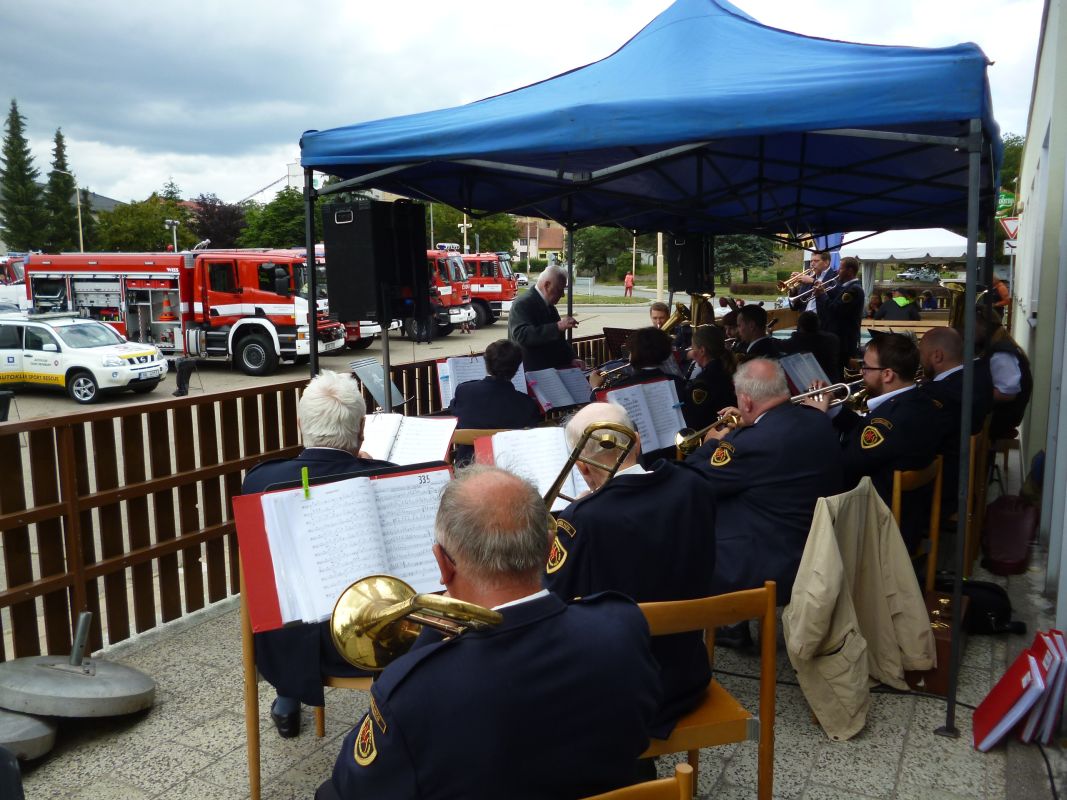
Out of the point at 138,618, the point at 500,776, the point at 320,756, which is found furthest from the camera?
the point at 138,618

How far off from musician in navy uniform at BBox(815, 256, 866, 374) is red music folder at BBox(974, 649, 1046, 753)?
575cm

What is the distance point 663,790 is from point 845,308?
828 cm

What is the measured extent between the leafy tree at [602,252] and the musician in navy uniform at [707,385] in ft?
191

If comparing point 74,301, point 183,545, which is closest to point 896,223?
point 183,545

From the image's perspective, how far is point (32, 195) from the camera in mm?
66688

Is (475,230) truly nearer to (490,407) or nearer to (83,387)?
(83,387)

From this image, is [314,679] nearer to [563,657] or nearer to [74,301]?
[563,657]

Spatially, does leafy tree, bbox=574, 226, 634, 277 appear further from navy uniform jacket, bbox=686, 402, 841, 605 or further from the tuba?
the tuba

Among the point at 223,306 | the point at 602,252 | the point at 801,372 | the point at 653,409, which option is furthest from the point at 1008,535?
the point at 602,252

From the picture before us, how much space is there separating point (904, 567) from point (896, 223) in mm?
5911

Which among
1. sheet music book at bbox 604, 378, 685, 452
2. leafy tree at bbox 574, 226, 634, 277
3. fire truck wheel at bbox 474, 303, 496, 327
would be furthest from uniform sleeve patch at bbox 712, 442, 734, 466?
leafy tree at bbox 574, 226, 634, 277

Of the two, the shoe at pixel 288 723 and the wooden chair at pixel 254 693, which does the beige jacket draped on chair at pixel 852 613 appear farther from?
the shoe at pixel 288 723

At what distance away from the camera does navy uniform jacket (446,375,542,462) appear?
4684 mm

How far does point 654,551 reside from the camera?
7.13 feet
